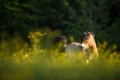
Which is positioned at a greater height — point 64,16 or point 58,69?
point 64,16

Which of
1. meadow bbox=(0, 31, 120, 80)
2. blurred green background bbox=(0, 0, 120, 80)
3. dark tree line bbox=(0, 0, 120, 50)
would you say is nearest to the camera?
meadow bbox=(0, 31, 120, 80)

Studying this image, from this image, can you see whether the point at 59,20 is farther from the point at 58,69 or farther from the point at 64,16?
the point at 58,69

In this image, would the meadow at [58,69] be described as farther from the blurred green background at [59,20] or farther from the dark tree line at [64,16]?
the dark tree line at [64,16]

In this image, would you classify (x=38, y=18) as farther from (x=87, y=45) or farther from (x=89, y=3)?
(x=87, y=45)

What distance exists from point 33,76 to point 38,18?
24093 mm

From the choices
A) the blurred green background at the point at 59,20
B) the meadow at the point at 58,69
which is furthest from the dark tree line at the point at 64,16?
the meadow at the point at 58,69

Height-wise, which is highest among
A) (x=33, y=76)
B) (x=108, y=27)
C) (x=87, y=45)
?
(x=108, y=27)

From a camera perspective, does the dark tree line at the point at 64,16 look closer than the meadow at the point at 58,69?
No

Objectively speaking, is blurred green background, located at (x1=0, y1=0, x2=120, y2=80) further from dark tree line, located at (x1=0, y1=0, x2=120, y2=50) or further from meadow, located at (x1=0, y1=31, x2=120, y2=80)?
meadow, located at (x1=0, y1=31, x2=120, y2=80)

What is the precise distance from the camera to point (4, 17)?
3225 cm

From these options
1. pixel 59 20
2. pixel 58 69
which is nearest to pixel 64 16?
pixel 59 20

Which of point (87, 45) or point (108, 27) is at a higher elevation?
point (108, 27)

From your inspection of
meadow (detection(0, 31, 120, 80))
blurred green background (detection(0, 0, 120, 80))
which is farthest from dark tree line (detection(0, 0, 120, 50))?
meadow (detection(0, 31, 120, 80))

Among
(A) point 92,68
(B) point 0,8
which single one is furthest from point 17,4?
(A) point 92,68
